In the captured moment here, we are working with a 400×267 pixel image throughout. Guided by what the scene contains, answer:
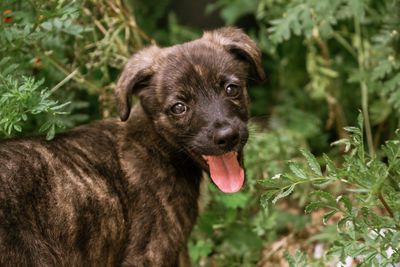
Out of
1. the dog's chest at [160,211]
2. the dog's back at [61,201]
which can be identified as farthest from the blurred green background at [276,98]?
the dog's chest at [160,211]

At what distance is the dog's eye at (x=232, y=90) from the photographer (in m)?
4.32

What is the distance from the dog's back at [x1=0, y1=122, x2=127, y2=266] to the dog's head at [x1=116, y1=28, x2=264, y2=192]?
360 millimetres

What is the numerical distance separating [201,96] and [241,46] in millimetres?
493

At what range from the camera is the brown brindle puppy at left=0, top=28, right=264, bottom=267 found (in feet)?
12.8

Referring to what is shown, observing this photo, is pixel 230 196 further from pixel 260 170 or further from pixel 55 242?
pixel 55 242

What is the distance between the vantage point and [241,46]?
14.9ft

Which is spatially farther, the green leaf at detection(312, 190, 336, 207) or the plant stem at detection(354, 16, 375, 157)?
the plant stem at detection(354, 16, 375, 157)

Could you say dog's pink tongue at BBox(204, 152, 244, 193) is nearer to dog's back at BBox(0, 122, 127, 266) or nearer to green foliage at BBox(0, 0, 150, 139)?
dog's back at BBox(0, 122, 127, 266)

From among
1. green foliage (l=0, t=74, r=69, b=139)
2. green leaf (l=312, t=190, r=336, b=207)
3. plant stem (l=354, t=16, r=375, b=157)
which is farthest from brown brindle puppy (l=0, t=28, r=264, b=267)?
plant stem (l=354, t=16, r=375, b=157)

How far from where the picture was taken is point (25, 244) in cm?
366

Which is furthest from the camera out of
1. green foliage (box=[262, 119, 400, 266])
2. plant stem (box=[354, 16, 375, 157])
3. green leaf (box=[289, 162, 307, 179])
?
plant stem (box=[354, 16, 375, 157])

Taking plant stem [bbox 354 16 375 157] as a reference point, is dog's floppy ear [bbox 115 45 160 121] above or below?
above

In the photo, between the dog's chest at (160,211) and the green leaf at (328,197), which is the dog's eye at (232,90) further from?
the green leaf at (328,197)

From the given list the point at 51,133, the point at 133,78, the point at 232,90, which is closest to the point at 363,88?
the point at 232,90
